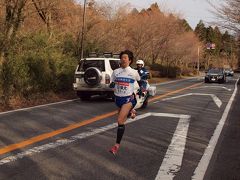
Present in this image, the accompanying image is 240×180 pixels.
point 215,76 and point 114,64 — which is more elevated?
point 114,64

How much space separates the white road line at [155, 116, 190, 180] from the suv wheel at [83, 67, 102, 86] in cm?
622

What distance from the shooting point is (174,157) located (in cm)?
683

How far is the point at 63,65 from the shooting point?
744 inches

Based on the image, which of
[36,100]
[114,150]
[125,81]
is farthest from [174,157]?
[36,100]

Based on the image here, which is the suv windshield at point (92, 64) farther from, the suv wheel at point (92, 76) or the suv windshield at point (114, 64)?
the suv wheel at point (92, 76)

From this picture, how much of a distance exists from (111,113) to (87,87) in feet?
12.5

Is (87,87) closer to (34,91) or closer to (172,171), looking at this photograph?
(34,91)

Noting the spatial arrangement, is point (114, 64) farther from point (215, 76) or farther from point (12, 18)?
point (215, 76)

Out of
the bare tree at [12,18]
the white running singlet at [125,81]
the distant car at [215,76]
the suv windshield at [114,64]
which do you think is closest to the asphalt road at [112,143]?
the white running singlet at [125,81]

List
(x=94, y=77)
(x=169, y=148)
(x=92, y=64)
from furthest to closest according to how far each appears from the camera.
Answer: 1. (x=92, y=64)
2. (x=94, y=77)
3. (x=169, y=148)

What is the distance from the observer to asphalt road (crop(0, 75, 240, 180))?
5.82m

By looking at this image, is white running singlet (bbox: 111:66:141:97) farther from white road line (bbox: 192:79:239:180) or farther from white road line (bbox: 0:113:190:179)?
white road line (bbox: 192:79:239:180)

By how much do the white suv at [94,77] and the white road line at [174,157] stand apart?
628cm

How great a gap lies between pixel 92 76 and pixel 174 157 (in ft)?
30.3
